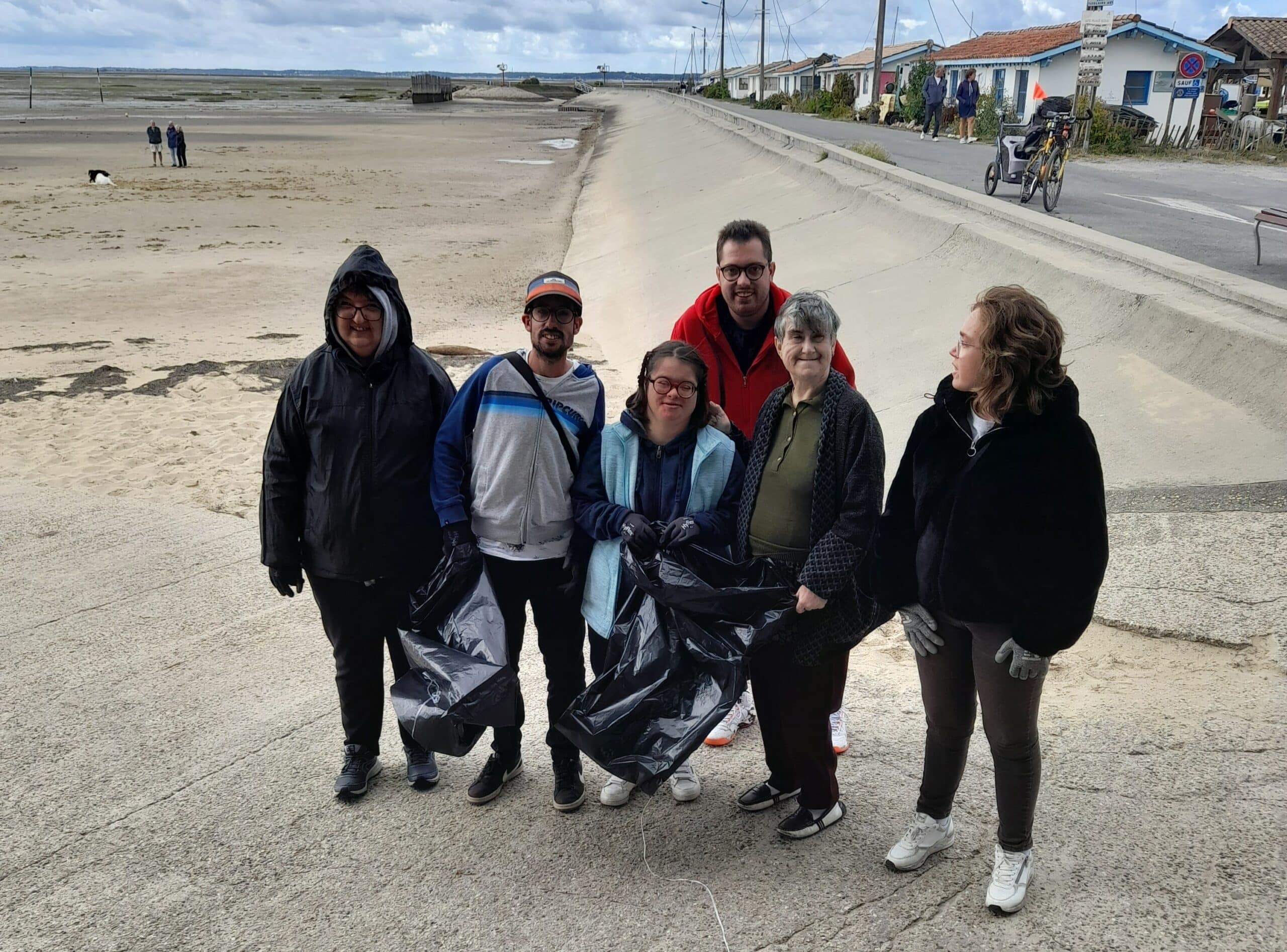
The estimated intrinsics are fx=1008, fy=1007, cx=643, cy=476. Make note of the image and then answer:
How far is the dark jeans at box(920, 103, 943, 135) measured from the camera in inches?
1136

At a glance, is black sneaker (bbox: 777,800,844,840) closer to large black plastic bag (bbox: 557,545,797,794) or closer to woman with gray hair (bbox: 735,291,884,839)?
woman with gray hair (bbox: 735,291,884,839)

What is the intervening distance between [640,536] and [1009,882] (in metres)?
1.34

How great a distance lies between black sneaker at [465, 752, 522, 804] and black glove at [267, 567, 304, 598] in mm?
871

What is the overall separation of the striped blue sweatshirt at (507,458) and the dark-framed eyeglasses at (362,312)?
Answer: 336 mm

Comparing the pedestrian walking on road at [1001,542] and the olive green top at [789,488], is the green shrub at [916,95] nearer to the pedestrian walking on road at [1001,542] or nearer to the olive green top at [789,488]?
the olive green top at [789,488]

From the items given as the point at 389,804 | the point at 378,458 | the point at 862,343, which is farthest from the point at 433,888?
the point at 862,343

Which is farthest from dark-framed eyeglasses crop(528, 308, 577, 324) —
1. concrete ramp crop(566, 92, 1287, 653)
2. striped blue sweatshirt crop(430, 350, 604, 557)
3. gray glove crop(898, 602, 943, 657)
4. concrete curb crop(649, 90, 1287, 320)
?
concrete curb crop(649, 90, 1287, 320)

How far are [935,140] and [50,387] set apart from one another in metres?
23.0

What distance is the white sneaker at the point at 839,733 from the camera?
3576 millimetres

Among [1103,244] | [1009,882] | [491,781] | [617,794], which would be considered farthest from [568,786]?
[1103,244]

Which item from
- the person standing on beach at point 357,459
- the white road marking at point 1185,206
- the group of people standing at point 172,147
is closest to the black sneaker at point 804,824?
the person standing on beach at point 357,459

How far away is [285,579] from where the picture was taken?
323 centimetres

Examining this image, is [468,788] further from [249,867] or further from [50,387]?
[50,387]

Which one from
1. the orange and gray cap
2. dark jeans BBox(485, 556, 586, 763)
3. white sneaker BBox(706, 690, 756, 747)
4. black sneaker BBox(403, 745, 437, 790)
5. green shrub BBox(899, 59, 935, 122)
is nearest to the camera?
the orange and gray cap
